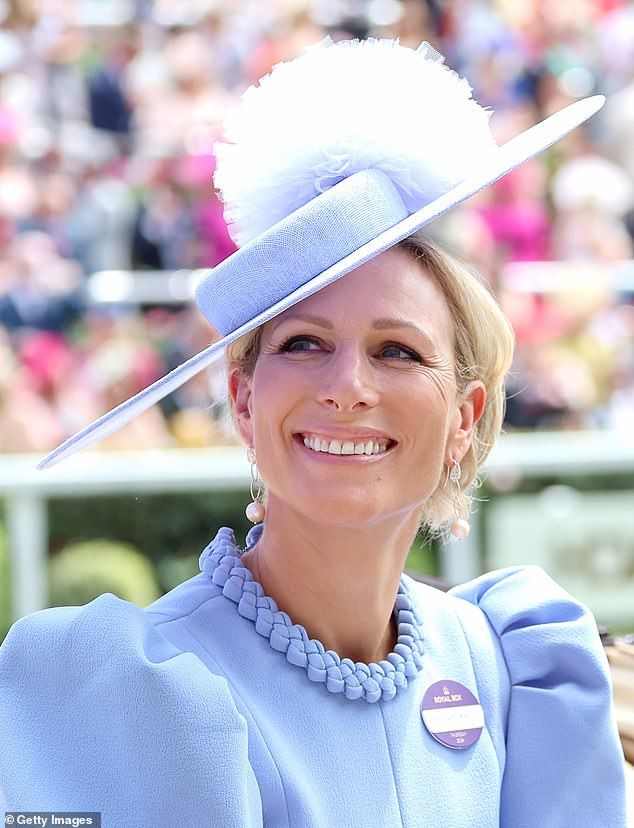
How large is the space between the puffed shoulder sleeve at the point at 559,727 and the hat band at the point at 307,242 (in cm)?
61

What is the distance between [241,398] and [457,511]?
→ 0.40 metres

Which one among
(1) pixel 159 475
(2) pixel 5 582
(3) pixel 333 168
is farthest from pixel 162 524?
(3) pixel 333 168

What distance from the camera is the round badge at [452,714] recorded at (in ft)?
5.50

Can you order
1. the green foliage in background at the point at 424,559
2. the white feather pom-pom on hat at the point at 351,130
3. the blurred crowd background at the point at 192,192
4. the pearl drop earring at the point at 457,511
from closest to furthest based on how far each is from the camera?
the white feather pom-pom on hat at the point at 351,130 < the pearl drop earring at the point at 457,511 < the green foliage in background at the point at 424,559 < the blurred crowd background at the point at 192,192

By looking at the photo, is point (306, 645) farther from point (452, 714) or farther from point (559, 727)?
point (559, 727)

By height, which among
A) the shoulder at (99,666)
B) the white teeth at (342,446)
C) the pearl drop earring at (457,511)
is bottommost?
the shoulder at (99,666)

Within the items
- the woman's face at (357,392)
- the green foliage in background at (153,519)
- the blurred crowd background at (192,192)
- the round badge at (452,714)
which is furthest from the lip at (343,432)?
the blurred crowd background at (192,192)

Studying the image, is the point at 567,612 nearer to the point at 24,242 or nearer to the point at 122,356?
the point at 122,356

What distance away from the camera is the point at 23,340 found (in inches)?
240

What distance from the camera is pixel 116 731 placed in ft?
4.51

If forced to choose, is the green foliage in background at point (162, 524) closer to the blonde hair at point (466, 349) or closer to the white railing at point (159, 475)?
the white railing at point (159, 475)

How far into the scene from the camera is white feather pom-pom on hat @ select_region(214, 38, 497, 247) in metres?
1.60

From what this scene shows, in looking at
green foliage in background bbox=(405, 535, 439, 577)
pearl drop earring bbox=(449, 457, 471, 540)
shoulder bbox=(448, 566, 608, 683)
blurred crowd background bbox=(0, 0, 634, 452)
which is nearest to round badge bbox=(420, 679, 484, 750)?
shoulder bbox=(448, 566, 608, 683)

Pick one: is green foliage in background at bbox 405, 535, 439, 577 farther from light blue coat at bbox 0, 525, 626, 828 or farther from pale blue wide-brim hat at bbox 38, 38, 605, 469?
pale blue wide-brim hat at bbox 38, 38, 605, 469
